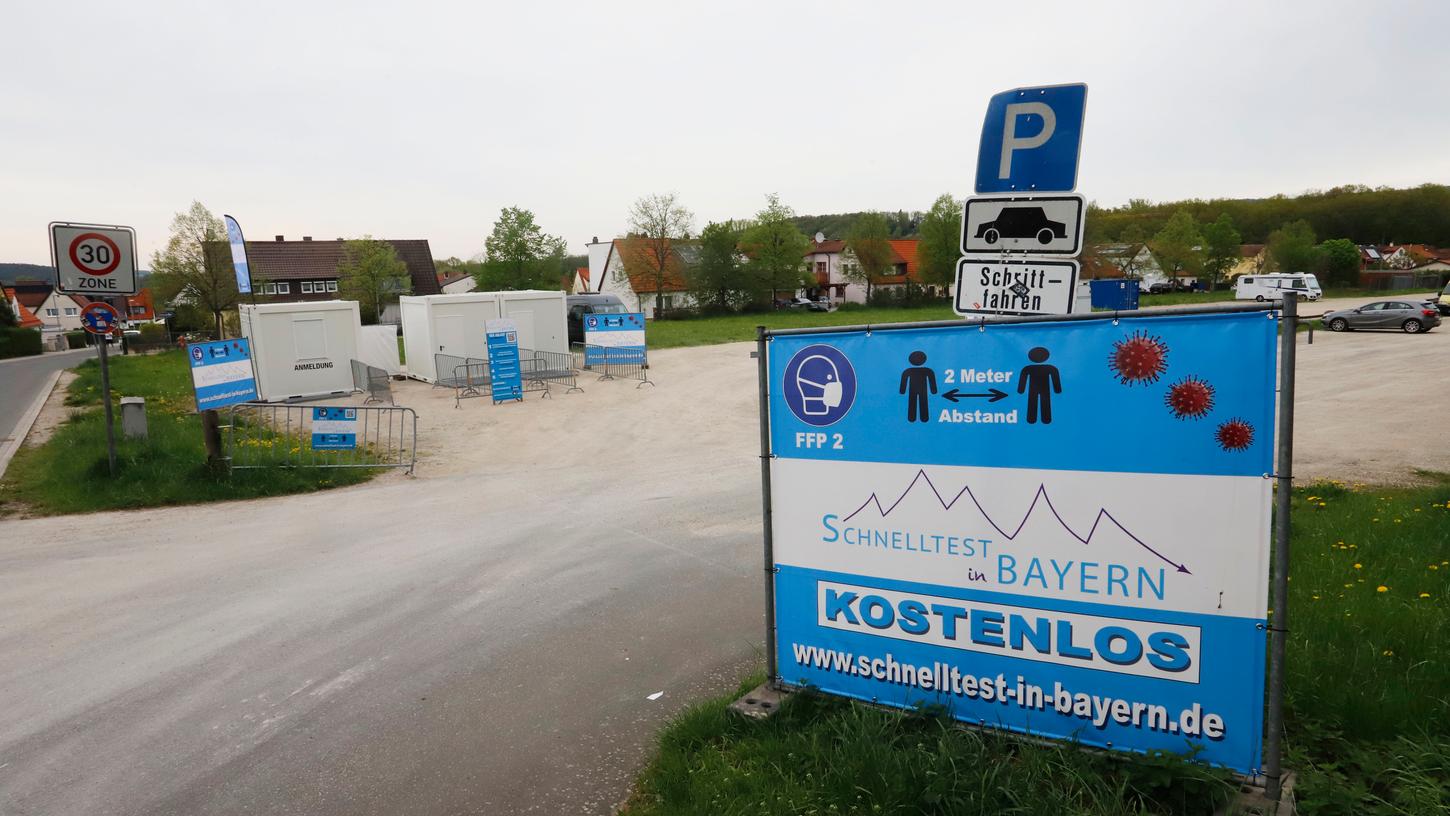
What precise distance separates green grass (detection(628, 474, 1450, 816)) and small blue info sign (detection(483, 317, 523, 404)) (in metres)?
17.7

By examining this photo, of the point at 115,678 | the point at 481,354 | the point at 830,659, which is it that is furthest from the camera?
the point at 481,354

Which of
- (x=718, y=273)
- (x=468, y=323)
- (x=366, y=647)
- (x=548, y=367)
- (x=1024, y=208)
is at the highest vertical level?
(x=718, y=273)

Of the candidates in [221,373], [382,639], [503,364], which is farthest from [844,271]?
[382,639]

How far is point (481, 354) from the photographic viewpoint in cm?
2483

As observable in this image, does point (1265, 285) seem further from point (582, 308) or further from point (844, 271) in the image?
point (582, 308)

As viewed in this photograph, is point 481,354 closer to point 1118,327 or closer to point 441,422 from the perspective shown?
point 441,422

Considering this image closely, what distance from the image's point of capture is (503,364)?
70.5 ft

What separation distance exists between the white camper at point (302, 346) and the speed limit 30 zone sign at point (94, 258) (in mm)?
9744

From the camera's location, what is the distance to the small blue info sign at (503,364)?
21344 millimetres

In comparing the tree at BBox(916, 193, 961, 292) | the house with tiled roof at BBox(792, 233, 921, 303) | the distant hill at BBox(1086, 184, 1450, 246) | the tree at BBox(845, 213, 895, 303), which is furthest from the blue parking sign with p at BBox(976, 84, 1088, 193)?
the distant hill at BBox(1086, 184, 1450, 246)

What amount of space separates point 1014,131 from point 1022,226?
0.58m

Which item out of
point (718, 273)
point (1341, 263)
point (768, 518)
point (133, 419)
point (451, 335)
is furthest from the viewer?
point (1341, 263)

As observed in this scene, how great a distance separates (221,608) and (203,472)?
20.3 feet

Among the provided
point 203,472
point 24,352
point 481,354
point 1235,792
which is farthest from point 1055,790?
point 24,352
